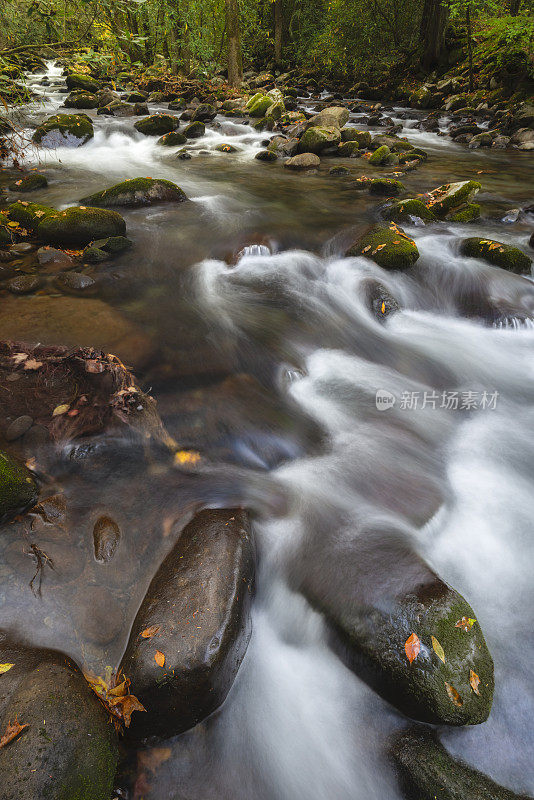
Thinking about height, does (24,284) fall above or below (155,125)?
below

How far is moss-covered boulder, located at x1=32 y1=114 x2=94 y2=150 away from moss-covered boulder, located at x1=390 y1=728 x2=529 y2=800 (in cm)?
1469

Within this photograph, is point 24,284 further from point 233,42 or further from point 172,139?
point 233,42

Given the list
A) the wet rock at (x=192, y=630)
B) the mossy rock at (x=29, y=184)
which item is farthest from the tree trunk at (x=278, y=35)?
the wet rock at (x=192, y=630)

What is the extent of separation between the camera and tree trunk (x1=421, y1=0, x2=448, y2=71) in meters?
18.7

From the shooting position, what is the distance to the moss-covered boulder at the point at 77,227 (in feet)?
21.1

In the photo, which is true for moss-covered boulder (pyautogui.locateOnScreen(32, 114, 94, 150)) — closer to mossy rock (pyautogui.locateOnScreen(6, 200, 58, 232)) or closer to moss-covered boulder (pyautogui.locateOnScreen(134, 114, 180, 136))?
moss-covered boulder (pyautogui.locateOnScreen(134, 114, 180, 136))

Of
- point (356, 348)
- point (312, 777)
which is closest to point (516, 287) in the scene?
point (356, 348)

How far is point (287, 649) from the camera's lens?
2760 millimetres

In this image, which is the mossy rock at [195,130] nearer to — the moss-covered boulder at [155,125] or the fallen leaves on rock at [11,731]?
the moss-covered boulder at [155,125]

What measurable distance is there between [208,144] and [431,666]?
1523 cm

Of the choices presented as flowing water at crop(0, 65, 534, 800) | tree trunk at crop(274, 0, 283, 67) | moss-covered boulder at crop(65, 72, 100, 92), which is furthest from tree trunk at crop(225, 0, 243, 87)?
flowing water at crop(0, 65, 534, 800)

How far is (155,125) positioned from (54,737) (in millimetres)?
16122

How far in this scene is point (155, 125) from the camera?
13719 millimetres

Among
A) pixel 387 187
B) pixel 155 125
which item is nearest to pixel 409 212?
pixel 387 187
